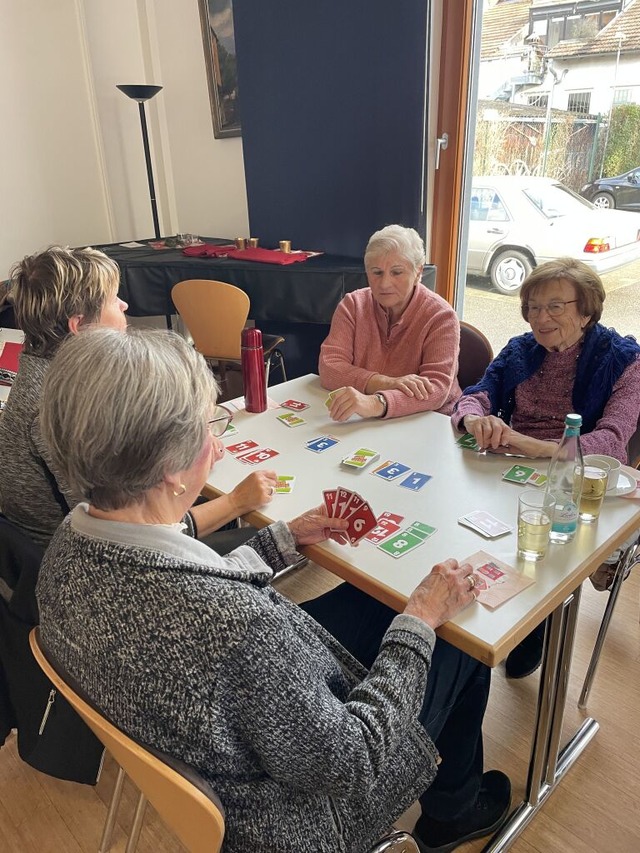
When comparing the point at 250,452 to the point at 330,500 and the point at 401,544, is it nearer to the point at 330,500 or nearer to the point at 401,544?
the point at 330,500

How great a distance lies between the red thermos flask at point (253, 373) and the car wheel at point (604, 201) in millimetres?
1798

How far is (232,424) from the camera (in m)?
1.90

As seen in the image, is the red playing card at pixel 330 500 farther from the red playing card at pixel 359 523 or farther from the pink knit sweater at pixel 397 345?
the pink knit sweater at pixel 397 345

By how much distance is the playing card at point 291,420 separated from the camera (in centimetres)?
189

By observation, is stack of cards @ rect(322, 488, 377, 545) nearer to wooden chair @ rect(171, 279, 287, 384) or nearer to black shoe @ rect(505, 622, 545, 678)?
black shoe @ rect(505, 622, 545, 678)

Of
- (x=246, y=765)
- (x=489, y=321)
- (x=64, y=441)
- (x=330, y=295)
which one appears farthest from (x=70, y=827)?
(x=489, y=321)

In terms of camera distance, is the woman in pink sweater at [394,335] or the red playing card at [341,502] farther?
the woman in pink sweater at [394,335]

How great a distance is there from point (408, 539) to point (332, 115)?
2717 mm

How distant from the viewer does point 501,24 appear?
9.18 feet

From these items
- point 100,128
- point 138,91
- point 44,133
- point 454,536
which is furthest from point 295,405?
point 100,128

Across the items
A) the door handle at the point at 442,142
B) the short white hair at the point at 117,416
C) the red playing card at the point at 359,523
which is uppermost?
the door handle at the point at 442,142

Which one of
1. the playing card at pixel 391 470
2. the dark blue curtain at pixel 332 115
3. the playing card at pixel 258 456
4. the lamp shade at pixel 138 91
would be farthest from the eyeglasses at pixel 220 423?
the lamp shade at pixel 138 91

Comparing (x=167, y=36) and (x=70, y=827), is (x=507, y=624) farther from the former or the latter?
(x=167, y=36)

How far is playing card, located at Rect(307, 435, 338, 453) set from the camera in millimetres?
1708
